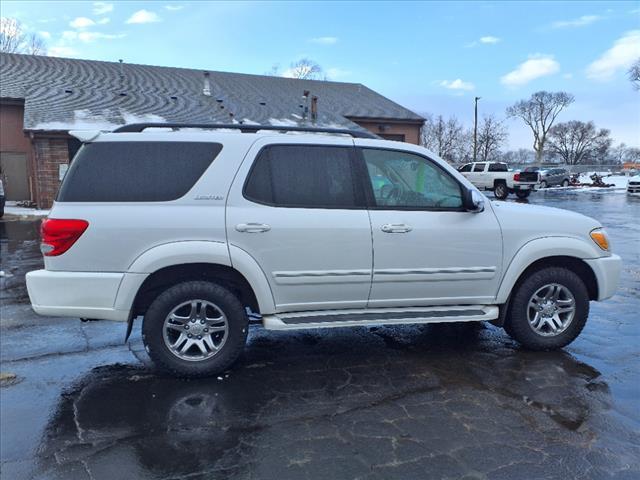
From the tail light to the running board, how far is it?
159cm

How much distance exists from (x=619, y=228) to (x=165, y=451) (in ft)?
48.7

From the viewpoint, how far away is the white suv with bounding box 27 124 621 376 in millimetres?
3844

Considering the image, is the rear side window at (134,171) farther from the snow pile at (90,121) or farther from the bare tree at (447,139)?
the bare tree at (447,139)

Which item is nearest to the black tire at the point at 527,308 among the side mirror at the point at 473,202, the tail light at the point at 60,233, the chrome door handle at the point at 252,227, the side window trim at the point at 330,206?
the side mirror at the point at 473,202

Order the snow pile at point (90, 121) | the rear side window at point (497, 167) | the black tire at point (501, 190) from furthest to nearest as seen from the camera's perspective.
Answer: the rear side window at point (497, 167) < the black tire at point (501, 190) < the snow pile at point (90, 121)

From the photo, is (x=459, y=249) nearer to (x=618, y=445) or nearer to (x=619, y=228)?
(x=618, y=445)

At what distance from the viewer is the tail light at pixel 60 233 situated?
3.75m

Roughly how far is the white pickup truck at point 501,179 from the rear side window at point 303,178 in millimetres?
25760

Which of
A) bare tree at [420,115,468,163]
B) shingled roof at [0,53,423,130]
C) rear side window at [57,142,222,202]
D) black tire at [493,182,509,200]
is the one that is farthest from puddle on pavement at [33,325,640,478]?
bare tree at [420,115,468,163]

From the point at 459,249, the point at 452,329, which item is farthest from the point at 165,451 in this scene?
the point at 452,329

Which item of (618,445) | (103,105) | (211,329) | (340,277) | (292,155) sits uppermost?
(103,105)

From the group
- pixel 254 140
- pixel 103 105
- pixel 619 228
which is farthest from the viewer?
pixel 103 105

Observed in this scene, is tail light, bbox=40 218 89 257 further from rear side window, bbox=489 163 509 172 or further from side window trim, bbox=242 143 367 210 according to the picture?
rear side window, bbox=489 163 509 172

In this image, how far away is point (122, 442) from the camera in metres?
3.15
